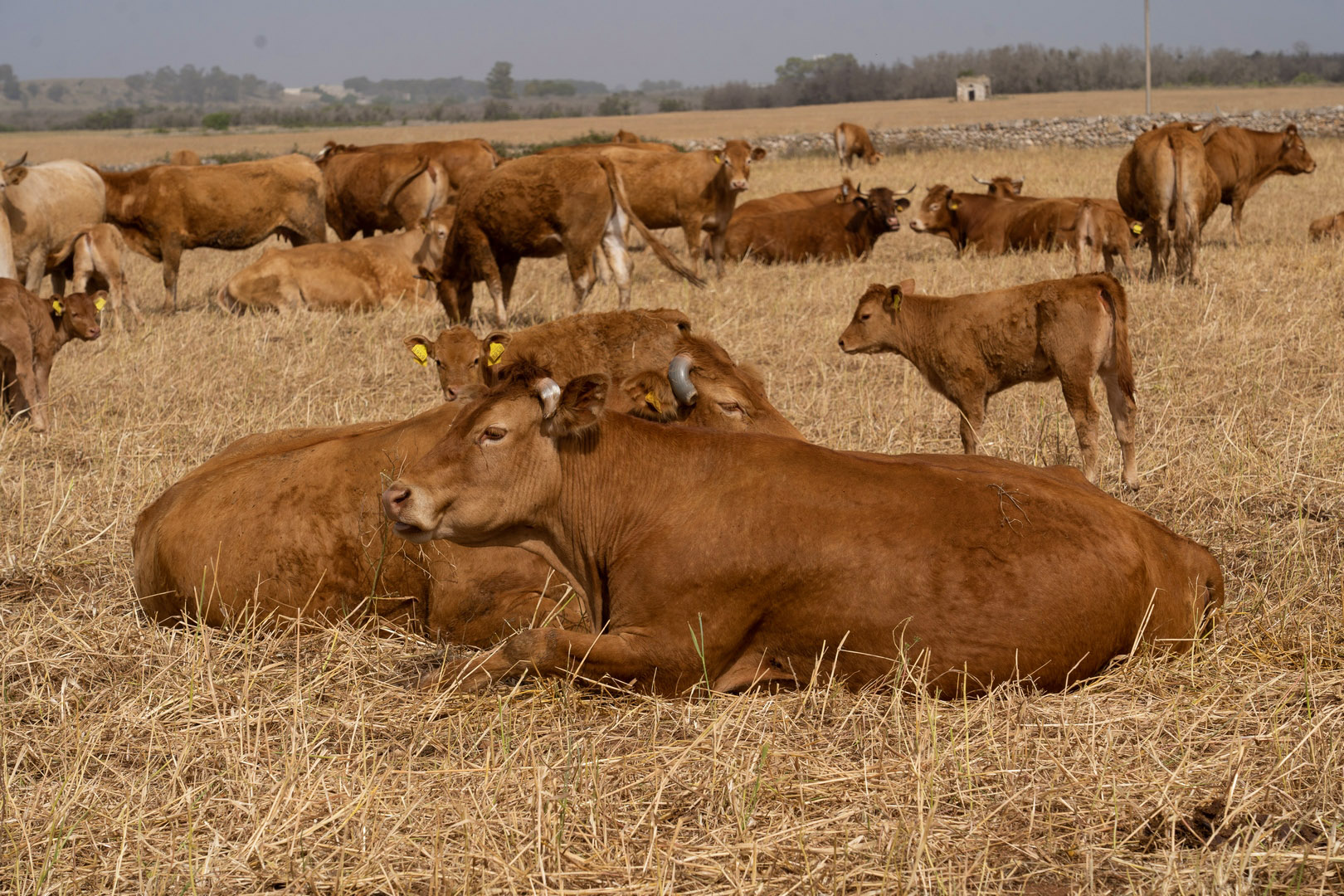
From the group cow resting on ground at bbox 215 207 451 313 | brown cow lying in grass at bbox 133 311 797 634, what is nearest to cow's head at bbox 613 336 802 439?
brown cow lying in grass at bbox 133 311 797 634

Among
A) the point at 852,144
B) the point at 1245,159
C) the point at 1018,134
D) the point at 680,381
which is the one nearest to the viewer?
the point at 680,381

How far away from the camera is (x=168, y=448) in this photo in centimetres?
801

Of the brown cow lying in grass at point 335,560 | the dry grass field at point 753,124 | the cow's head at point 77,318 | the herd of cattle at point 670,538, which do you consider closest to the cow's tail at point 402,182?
the cow's head at point 77,318

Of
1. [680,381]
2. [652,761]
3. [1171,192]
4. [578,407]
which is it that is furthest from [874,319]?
[1171,192]

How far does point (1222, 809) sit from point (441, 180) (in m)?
16.8

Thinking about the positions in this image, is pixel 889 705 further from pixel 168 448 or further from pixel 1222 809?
pixel 168 448

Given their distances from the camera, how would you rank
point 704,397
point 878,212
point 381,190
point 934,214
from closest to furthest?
point 704,397, point 878,212, point 934,214, point 381,190

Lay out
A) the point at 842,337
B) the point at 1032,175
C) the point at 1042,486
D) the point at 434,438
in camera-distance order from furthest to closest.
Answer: the point at 1032,175, the point at 842,337, the point at 434,438, the point at 1042,486

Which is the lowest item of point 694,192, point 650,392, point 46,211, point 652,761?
point 652,761

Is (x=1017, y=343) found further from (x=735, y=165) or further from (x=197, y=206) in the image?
(x=197, y=206)

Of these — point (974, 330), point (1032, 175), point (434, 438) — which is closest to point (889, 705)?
point (434, 438)

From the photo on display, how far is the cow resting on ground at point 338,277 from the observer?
14.0m

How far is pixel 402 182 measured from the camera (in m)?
17.5

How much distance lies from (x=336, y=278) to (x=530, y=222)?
113 inches
